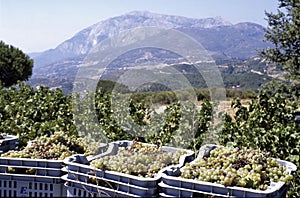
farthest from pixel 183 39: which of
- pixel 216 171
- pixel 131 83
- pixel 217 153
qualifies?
pixel 216 171

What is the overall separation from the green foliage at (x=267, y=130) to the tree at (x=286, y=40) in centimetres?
795

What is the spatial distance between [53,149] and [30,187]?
A: 1.26 feet

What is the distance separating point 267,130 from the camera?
16.3 ft

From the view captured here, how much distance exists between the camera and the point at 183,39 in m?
3.99

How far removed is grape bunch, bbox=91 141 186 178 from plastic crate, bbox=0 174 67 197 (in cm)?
28

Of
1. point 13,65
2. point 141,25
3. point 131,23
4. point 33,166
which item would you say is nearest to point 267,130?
point 141,25

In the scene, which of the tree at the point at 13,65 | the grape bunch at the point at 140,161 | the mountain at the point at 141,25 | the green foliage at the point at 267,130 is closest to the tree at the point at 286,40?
the mountain at the point at 141,25

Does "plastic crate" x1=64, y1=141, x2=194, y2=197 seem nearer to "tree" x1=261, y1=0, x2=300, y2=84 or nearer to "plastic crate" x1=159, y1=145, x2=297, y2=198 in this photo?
"plastic crate" x1=159, y1=145, x2=297, y2=198

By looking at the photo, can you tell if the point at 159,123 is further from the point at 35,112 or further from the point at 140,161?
the point at 140,161

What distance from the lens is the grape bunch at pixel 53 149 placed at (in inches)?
114

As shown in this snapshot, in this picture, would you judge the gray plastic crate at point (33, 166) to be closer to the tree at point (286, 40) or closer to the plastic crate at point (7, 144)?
the plastic crate at point (7, 144)

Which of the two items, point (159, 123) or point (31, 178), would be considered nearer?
→ point (31, 178)

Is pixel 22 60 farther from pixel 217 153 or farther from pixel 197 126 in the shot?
pixel 217 153

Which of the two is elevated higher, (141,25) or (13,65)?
(141,25)
